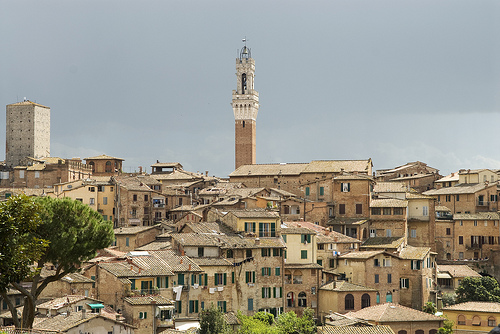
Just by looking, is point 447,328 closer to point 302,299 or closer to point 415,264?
point 415,264

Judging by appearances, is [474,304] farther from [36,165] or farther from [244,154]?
[244,154]

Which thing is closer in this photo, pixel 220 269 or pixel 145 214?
pixel 220 269

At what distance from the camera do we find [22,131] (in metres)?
120

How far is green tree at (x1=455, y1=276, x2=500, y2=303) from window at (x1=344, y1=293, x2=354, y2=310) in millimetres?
12217


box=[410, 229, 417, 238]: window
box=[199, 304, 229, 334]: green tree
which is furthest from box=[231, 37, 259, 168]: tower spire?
box=[199, 304, 229, 334]: green tree

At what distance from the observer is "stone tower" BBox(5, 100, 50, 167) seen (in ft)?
392

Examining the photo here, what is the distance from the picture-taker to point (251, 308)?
5494 cm

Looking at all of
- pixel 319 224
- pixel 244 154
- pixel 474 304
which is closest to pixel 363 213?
pixel 319 224

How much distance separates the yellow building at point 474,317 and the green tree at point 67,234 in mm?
27467

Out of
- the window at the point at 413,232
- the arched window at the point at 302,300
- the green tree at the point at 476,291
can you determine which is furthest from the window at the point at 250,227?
the window at the point at 413,232

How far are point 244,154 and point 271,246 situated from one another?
6640 cm

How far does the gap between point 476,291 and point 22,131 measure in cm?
7485

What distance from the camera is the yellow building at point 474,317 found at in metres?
57.2

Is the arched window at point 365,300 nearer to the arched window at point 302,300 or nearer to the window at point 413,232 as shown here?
the arched window at point 302,300
